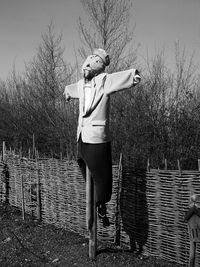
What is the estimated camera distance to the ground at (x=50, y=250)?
15.2ft

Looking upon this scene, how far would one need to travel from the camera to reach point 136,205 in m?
4.89

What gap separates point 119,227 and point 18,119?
54.4 ft

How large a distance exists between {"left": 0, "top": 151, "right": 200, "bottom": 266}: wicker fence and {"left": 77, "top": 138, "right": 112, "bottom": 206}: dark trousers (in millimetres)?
592

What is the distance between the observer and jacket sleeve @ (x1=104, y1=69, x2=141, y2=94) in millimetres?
4176

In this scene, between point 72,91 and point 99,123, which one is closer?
point 99,123

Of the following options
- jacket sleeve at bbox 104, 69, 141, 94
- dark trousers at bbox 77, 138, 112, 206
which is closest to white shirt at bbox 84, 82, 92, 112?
jacket sleeve at bbox 104, 69, 141, 94

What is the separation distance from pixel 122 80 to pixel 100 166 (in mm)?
1052

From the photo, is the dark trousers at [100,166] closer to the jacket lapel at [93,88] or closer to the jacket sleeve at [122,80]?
the jacket lapel at [93,88]

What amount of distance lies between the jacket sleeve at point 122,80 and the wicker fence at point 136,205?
119 centimetres

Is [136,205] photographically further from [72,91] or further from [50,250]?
[72,91]

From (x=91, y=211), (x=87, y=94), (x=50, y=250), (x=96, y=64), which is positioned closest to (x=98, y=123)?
(x=87, y=94)

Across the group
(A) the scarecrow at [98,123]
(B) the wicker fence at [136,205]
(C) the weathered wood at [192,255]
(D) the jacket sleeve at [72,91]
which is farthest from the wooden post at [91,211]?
(C) the weathered wood at [192,255]

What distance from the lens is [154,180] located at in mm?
4656

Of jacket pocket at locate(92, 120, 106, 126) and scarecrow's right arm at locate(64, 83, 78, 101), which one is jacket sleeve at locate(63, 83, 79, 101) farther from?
jacket pocket at locate(92, 120, 106, 126)
